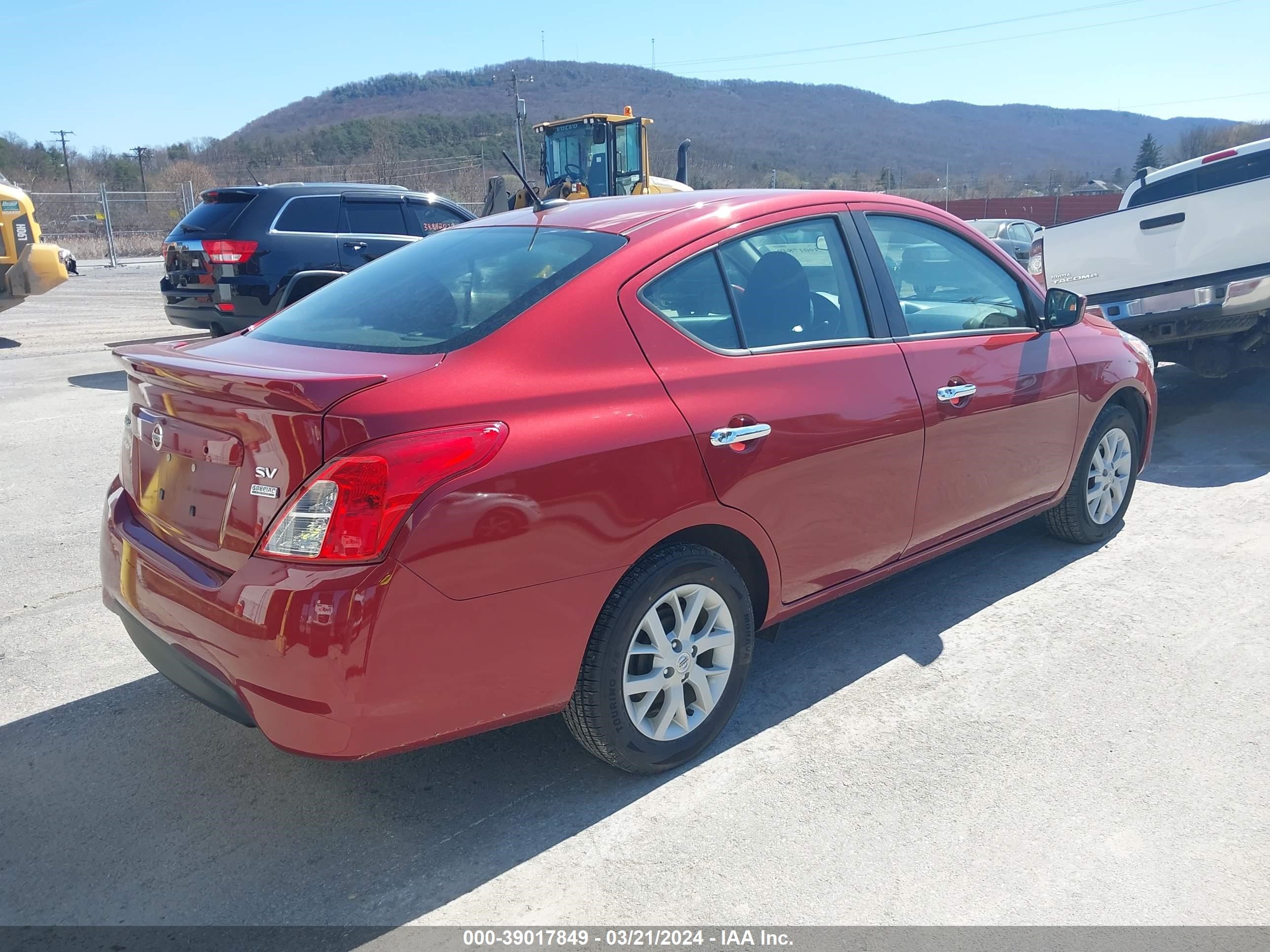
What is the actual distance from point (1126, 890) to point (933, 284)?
237cm

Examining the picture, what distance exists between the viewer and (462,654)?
2.47m

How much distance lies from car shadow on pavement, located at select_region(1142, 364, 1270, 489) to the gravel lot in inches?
79.3

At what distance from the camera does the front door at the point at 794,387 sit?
2.96m

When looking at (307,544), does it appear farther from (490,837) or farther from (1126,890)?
(1126,890)

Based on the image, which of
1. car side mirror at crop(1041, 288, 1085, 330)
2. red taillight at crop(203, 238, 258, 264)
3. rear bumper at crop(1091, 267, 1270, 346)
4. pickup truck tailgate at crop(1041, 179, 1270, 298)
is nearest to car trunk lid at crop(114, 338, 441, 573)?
car side mirror at crop(1041, 288, 1085, 330)

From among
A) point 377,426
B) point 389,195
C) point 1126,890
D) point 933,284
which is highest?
point 389,195

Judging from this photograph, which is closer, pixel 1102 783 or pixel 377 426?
pixel 377 426

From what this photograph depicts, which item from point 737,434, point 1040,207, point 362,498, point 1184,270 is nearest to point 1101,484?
point 737,434

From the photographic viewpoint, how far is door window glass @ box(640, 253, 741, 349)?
2.98 meters

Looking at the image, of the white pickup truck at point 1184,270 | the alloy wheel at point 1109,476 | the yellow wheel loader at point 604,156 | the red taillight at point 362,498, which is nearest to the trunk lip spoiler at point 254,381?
the red taillight at point 362,498

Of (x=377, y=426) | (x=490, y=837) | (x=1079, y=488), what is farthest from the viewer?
(x=1079, y=488)

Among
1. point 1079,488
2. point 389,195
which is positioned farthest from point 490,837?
point 389,195

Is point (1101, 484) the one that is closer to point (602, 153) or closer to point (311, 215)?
point (311, 215)

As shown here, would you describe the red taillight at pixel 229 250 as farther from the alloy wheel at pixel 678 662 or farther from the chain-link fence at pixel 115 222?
the chain-link fence at pixel 115 222
